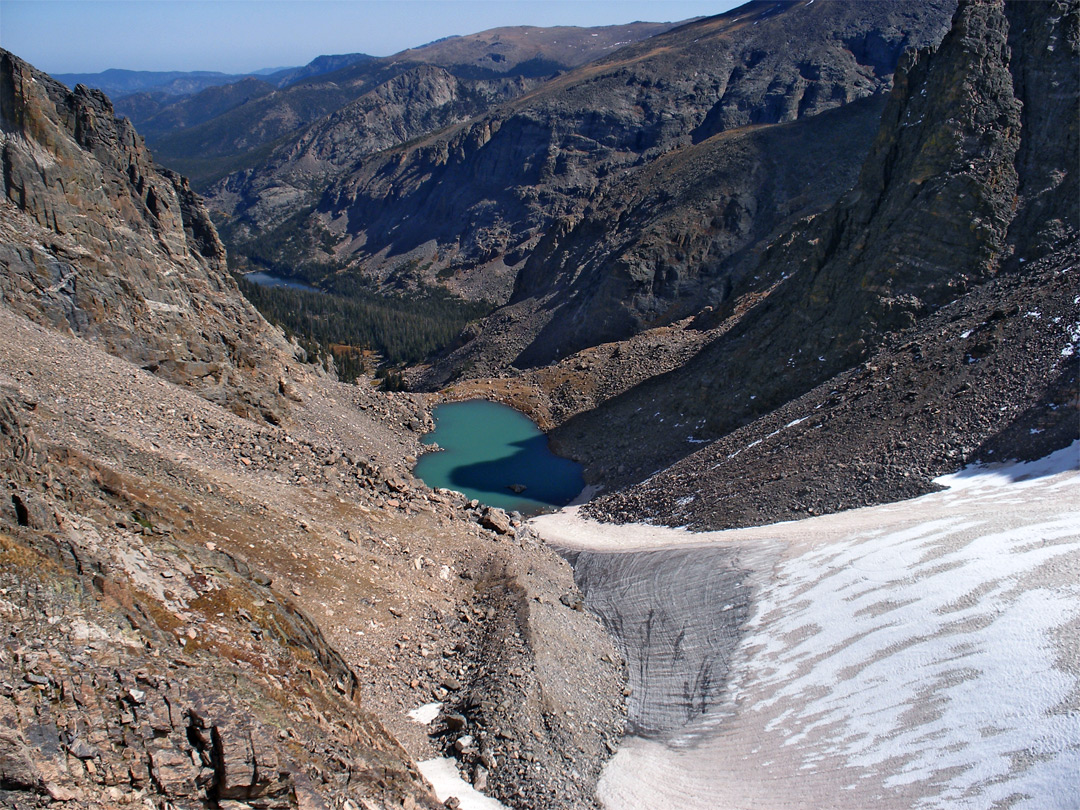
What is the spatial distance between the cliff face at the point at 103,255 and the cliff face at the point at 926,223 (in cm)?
2484

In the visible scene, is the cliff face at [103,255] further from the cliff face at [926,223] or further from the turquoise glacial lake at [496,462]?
the cliff face at [926,223]

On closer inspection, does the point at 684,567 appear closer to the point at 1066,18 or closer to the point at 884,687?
the point at 884,687

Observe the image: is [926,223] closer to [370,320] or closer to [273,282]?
[370,320]

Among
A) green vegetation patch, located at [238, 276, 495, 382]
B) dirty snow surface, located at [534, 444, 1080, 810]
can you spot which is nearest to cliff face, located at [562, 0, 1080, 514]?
dirty snow surface, located at [534, 444, 1080, 810]

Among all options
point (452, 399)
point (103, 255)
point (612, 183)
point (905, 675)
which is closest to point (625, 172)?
point (612, 183)

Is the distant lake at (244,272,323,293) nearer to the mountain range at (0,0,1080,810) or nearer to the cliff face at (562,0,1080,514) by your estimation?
the mountain range at (0,0,1080,810)

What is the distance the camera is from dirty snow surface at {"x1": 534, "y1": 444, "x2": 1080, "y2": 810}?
Answer: 15.7 metres

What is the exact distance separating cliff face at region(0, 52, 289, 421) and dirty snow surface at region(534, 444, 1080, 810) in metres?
27.1

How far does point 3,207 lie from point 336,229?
15768cm

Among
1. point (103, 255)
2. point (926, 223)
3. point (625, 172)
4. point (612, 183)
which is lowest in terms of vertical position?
point (103, 255)

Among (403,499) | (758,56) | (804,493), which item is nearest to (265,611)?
(403,499)

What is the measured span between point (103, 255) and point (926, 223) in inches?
1673

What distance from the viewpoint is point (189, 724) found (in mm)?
11320

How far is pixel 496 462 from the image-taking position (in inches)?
2003
